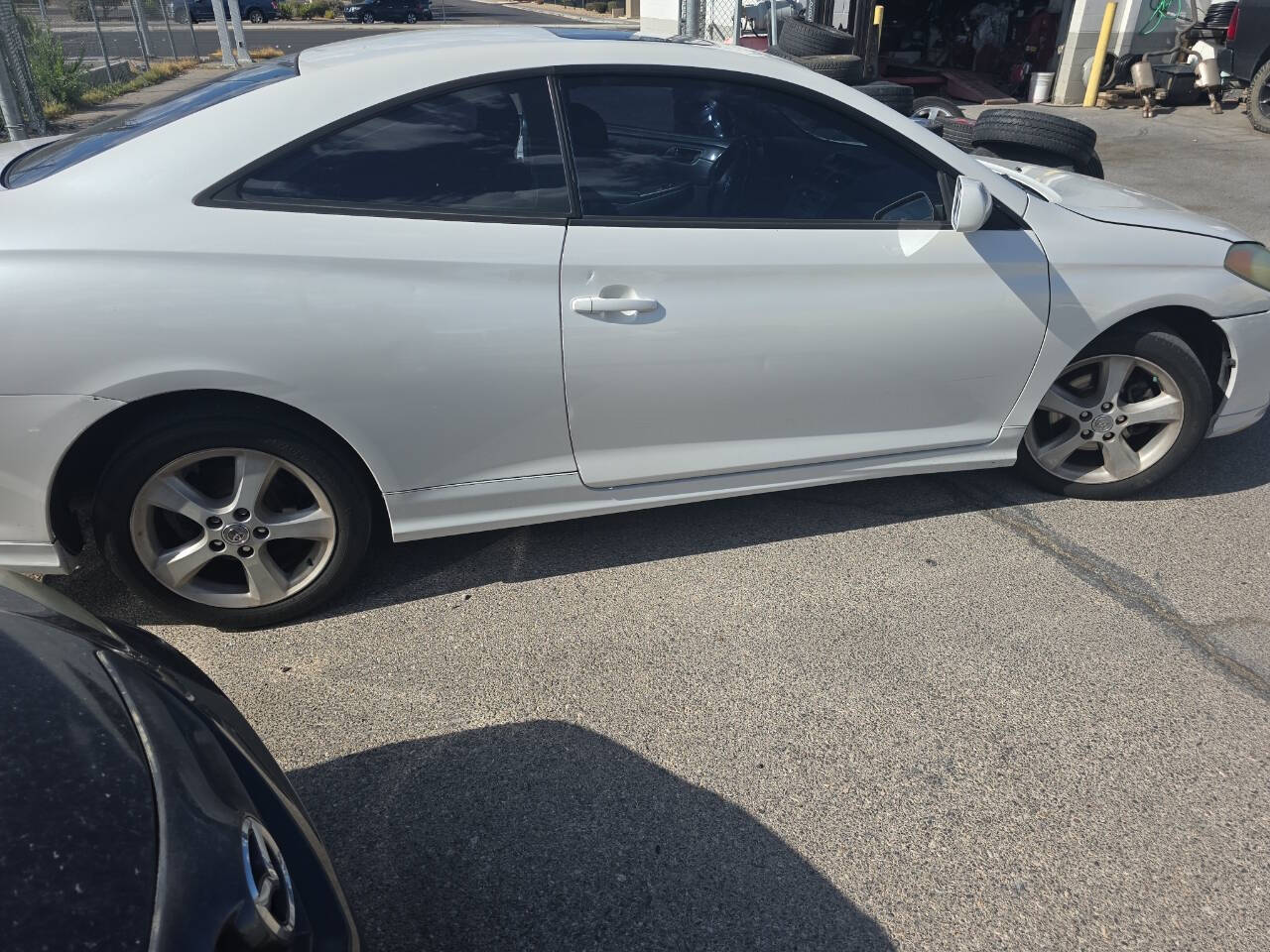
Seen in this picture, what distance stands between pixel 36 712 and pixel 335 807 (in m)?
0.99

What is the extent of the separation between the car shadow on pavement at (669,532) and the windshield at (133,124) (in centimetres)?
136

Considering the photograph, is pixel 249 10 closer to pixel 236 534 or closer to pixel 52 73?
pixel 52 73

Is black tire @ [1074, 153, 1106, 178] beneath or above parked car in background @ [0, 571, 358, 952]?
above

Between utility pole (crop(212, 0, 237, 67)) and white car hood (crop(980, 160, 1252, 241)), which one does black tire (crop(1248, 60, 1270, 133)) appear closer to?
white car hood (crop(980, 160, 1252, 241))

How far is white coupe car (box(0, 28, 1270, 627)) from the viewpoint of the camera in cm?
248

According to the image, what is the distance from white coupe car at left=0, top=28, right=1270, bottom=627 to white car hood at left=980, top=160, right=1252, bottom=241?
40 mm

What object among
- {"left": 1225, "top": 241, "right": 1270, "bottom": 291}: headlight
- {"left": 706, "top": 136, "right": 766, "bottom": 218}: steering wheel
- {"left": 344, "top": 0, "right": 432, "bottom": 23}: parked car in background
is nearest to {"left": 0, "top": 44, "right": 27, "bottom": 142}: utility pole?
{"left": 706, "top": 136, "right": 766, "bottom": 218}: steering wheel

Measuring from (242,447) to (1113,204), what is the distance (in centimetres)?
327

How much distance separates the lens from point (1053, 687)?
2.66 meters

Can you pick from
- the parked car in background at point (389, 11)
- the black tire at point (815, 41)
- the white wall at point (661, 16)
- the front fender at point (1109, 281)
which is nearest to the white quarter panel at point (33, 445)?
the front fender at point (1109, 281)

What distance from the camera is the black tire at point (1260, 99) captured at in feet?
35.7

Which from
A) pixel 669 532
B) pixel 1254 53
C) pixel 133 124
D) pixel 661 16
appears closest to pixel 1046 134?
pixel 669 532

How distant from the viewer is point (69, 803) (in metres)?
1.27

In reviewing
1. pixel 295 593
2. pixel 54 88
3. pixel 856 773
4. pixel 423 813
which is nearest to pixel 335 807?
pixel 423 813
